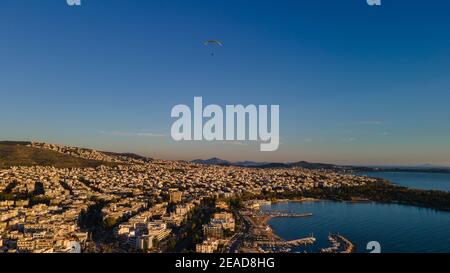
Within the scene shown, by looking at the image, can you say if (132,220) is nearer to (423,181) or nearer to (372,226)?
(372,226)

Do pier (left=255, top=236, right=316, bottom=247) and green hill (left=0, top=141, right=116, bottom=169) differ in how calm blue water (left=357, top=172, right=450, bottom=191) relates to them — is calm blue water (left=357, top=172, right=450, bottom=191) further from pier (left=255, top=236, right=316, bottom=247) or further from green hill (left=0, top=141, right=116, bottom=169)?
green hill (left=0, top=141, right=116, bottom=169)

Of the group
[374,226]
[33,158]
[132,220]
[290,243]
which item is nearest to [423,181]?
[374,226]

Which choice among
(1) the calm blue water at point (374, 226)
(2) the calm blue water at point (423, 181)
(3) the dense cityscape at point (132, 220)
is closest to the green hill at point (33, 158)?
(3) the dense cityscape at point (132, 220)

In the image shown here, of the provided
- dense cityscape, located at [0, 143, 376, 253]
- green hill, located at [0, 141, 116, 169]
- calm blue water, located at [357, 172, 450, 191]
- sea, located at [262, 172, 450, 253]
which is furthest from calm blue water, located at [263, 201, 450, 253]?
green hill, located at [0, 141, 116, 169]

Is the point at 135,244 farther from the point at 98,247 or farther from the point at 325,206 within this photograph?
the point at 325,206

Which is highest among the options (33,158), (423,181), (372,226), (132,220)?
(33,158)
